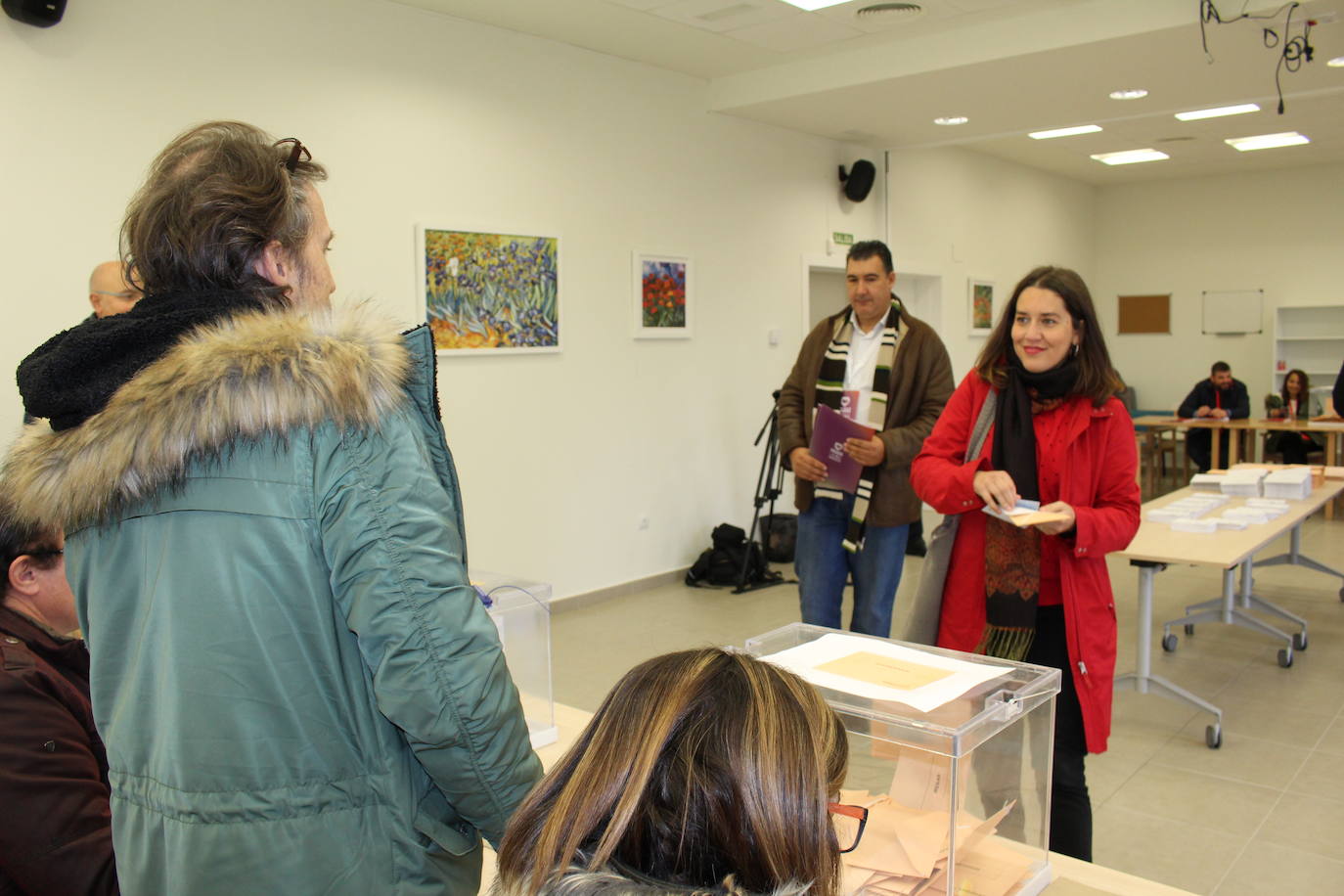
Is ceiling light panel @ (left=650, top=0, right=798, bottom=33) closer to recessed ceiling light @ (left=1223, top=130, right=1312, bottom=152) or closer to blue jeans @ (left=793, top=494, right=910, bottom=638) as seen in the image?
blue jeans @ (left=793, top=494, right=910, bottom=638)

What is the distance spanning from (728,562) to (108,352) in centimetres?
537

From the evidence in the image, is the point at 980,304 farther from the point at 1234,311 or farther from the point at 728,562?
the point at 728,562

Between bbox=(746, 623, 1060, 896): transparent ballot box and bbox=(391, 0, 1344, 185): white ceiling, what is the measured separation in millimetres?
4210

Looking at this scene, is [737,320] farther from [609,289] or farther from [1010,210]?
[1010,210]

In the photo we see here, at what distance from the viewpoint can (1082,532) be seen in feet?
7.13

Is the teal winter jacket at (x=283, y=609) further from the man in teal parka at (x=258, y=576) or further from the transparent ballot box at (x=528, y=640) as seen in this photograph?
the transparent ballot box at (x=528, y=640)

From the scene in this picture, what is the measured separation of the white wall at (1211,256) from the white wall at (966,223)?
112 centimetres

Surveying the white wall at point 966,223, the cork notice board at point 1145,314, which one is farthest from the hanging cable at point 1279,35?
the cork notice board at point 1145,314

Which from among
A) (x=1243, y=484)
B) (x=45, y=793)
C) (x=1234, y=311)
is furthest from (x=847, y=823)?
(x=1234, y=311)

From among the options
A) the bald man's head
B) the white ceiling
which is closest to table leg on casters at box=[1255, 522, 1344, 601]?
the white ceiling

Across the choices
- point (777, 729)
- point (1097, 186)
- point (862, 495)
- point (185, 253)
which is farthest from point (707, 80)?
point (1097, 186)

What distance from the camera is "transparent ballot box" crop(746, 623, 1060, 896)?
122 centimetres

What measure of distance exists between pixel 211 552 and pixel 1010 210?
32.8 feet

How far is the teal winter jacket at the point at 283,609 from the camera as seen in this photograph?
3.56 ft
